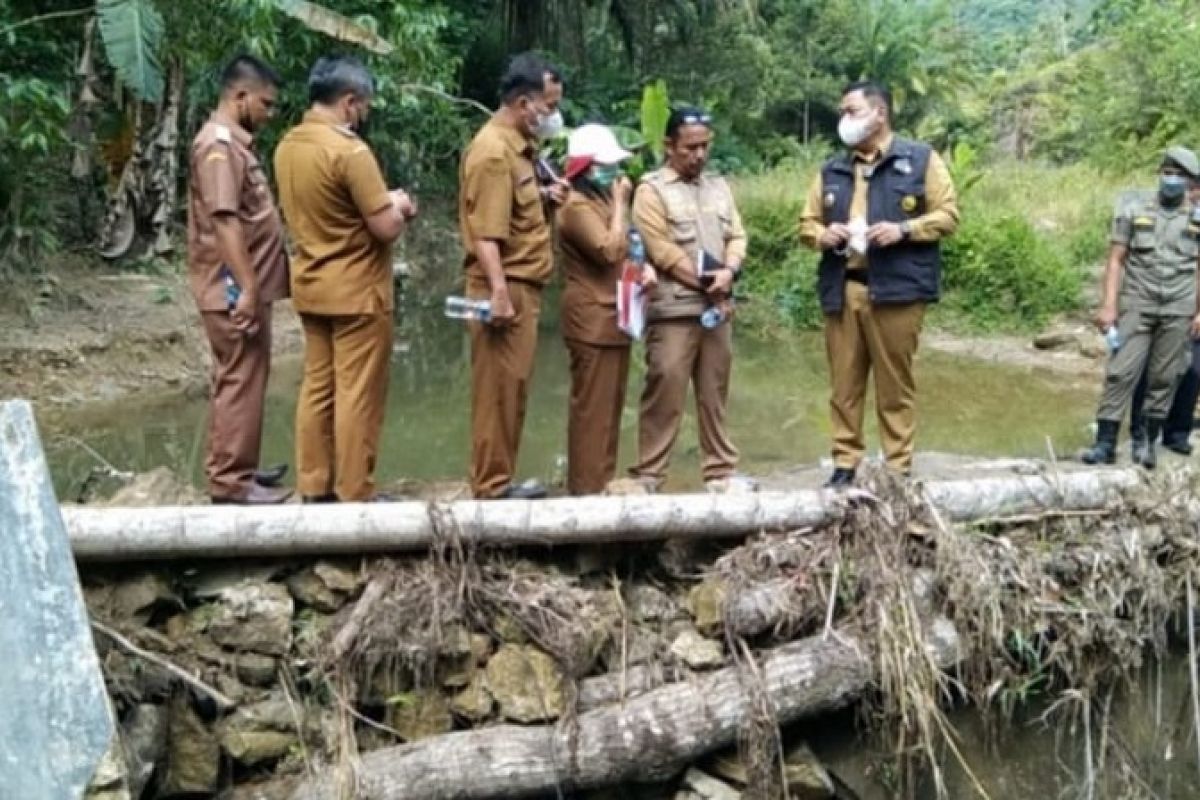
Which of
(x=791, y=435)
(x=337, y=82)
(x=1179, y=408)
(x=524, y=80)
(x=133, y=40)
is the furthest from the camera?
(x=791, y=435)

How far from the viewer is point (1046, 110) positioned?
25.9 m

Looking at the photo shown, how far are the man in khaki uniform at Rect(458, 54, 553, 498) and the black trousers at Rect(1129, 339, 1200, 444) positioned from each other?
3.40 meters

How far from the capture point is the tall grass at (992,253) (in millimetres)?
12914

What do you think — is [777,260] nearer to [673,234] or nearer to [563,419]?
[563,419]

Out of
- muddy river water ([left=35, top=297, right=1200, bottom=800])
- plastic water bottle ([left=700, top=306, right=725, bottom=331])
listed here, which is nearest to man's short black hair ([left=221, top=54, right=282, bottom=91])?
plastic water bottle ([left=700, top=306, right=725, bottom=331])

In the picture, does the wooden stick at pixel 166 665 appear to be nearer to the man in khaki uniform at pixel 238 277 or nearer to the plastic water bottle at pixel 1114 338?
the man in khaki uniform at pixel 238 277

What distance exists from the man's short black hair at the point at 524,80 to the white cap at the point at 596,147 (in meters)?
0.37

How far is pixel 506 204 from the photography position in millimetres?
4723

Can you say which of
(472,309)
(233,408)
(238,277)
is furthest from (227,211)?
(472,309)

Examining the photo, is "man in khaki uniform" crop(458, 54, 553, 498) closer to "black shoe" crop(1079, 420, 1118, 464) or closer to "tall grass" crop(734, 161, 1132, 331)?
"black shoe" crop(1079, 420, 1118, 464)

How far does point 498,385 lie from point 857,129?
71.3 inches

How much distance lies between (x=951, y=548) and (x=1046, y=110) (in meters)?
23.8

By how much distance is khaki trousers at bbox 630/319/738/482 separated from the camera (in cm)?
545

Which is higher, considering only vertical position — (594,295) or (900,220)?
(900,220)
